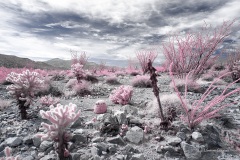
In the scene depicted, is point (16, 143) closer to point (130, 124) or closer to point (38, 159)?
point (38, 159)

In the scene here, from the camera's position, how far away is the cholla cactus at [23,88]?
4.22 m

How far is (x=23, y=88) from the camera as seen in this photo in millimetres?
4285

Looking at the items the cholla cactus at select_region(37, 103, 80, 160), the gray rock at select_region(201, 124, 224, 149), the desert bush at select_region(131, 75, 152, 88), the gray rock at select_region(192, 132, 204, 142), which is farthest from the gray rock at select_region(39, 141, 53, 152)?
the desert bush at select_region(131, 75, 152, 88)

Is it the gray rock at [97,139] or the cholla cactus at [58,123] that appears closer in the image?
the cholla cactus at [58,123]

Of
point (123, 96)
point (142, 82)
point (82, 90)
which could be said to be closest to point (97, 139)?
point (123, 96)

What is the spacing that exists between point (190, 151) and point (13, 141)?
9.16 ft

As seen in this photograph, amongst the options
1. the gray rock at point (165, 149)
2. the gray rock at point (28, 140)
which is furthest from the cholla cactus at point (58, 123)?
the gray rock at point (165, 149)

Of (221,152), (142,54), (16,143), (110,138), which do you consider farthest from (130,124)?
(142,54)

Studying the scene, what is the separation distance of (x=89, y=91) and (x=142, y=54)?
5.76 metres

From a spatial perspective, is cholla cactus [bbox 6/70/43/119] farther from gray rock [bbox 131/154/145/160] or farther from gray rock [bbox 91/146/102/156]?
gray rock [bbox 131/154/145/160]

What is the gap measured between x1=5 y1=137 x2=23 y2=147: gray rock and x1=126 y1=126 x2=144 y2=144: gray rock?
70.5 inches

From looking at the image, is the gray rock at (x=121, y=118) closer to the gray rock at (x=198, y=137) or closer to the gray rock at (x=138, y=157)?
the gray rock at (x=138, y=157)

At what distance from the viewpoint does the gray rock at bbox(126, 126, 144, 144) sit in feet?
10.3

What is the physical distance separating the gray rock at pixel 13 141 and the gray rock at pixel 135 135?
179 centimetres
